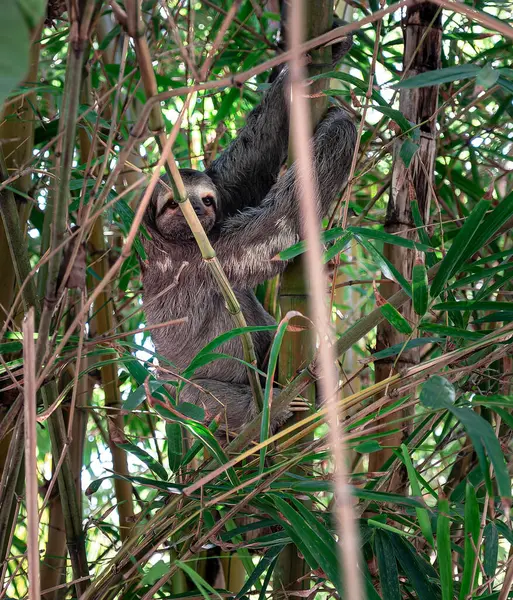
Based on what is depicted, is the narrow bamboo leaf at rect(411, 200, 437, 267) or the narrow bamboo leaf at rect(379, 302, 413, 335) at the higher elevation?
the narrow bamboo leaf at rect(411, 200, 437, 267)

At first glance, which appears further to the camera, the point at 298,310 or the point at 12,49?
the point at 298,310

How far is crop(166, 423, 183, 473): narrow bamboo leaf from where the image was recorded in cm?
233

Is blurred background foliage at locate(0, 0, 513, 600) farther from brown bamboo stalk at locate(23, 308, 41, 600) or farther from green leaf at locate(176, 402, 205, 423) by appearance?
brown bamboo stalk at locate(23, 308, 41, 600)

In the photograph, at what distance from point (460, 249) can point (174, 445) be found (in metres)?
1.12

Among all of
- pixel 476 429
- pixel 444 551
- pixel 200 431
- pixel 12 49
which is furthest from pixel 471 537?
pixel 12 49

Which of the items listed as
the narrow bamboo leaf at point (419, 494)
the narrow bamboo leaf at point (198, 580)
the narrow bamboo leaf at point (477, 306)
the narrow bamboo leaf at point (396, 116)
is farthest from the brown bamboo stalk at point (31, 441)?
the narrow bamboo leaf at point (396, 116)

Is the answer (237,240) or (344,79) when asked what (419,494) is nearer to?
(344,79)

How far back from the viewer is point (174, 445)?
2342mm

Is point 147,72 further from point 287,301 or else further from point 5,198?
point 287,301

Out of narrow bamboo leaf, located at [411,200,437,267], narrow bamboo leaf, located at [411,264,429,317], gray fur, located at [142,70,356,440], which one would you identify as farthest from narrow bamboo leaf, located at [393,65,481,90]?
gray fur, located at [142,70,356,440]

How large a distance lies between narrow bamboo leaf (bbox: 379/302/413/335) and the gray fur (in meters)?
1.43

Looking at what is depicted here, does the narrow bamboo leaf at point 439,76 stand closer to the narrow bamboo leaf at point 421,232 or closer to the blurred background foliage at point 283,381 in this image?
the blurred background foliage at point 283,381

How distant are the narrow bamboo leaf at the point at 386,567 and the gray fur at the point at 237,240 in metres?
1.12

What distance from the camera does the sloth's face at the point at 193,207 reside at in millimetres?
3420
